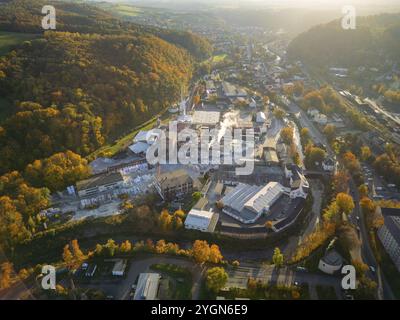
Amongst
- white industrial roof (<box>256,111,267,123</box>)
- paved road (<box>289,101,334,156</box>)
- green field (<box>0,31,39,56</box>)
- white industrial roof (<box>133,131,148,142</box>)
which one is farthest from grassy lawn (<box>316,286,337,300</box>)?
green field (<box>0,31,39,56</box>)

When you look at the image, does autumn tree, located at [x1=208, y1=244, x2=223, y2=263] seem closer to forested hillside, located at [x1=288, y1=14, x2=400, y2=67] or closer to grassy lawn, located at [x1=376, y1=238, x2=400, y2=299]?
grassy lawn, located at [x1=376, y1=238, x2=400, y2=299]

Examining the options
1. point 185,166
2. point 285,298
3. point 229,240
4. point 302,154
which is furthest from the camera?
point 302,154

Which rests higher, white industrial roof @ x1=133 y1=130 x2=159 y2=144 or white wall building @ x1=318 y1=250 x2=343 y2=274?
white industrial roof @ x1=133 y1=130 x2=159 y2=144

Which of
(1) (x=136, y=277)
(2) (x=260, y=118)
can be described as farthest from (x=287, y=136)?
(1) (x=136, y=277)

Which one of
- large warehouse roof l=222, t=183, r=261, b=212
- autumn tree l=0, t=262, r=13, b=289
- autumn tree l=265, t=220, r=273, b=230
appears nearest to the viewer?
autumn tree l=0, t=262, r=13, b=289

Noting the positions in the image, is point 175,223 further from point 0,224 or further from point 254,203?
point 0,224

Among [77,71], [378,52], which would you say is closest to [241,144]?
[77,71]

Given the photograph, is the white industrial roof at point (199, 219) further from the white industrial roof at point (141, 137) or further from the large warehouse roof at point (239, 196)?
the white industrial roof at point (141, 137)
